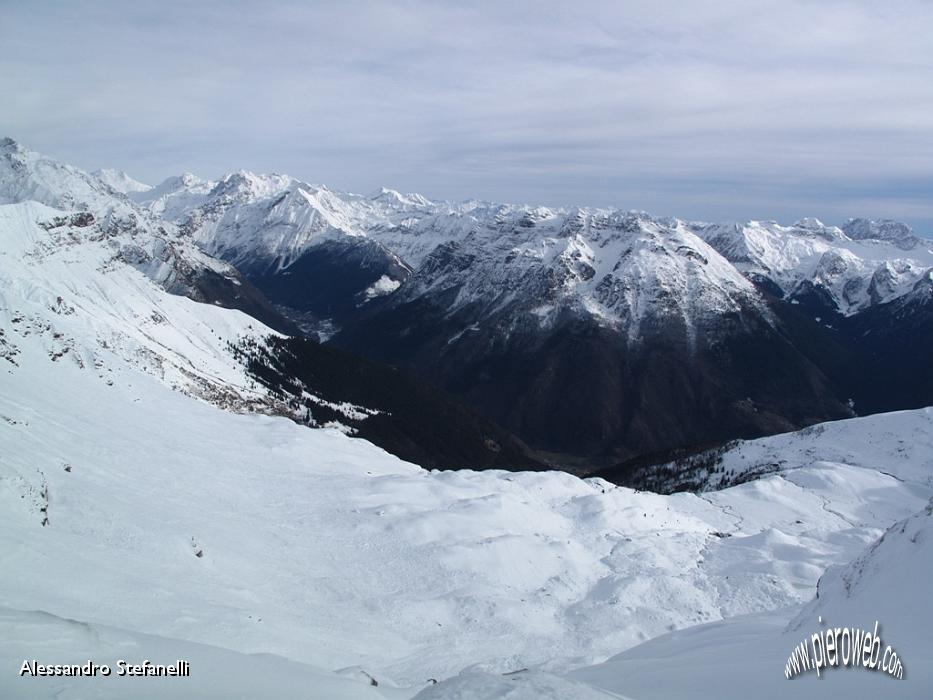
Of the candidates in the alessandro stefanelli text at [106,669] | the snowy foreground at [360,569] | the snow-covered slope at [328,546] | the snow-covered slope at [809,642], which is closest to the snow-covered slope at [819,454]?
the snowy foreground at [360,569]

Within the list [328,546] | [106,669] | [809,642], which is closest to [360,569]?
[328,546]

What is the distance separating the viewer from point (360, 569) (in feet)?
103

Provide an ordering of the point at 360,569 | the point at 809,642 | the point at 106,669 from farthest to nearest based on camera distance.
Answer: the point at 360,569 < the point at 809,642 < the point at 106,669

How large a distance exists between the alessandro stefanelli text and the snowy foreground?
0.79ft

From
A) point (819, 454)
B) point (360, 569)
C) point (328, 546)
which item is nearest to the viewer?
point (360, 569)

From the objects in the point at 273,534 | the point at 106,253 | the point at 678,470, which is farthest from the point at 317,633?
the point at 106,253

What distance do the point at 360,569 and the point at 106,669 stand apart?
62.2 ft

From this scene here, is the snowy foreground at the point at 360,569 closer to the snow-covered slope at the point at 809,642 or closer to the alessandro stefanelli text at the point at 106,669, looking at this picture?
the snow-covered slope at the point at 809,642

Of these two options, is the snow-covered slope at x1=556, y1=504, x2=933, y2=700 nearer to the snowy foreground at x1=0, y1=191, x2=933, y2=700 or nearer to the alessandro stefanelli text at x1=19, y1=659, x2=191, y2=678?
the snowy foreground at x1=0, y1=191, x2=933, y2=700

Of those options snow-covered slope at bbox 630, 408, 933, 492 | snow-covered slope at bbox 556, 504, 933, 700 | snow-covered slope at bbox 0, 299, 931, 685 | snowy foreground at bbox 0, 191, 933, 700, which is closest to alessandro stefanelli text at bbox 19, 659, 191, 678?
snowy foreground at bbox 0, 191, 933, 700

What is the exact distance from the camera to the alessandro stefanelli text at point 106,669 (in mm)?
12141

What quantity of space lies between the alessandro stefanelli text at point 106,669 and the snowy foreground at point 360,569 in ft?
0.79

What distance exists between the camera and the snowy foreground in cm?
1512

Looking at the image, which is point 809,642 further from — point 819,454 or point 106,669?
point 819,454
